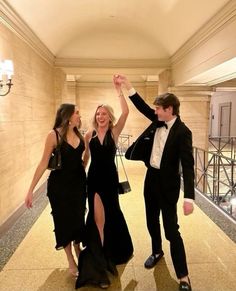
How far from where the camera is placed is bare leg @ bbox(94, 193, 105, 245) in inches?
97.6

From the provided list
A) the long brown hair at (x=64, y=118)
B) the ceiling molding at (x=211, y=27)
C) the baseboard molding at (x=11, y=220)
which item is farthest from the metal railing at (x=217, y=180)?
the baseboard molding at (x=11, y=220)

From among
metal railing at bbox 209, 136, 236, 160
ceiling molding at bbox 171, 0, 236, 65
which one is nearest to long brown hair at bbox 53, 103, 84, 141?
ceiling molding at bbox 171, 0, 236, 65

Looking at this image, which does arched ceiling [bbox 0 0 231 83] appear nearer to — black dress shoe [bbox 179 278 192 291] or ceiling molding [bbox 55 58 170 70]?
ceiling molding [bbox 55 58 170 70]

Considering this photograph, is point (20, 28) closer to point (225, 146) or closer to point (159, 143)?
point (159, 143)

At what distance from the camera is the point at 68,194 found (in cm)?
234

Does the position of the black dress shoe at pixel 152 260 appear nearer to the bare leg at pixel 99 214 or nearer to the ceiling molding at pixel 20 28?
Answer: the bare leg at pixel 99 214

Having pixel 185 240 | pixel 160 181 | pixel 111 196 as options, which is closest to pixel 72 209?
pixel 111 196

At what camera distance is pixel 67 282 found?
2.46 meters

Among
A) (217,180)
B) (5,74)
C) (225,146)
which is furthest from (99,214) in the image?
(225,146)

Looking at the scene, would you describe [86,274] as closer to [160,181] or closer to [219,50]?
[160,181]

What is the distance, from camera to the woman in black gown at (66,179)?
230cm

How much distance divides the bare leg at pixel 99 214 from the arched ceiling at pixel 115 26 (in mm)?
2679

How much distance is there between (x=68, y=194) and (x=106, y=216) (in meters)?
0.43

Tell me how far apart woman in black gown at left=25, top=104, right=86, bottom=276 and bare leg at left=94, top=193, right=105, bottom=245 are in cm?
12
